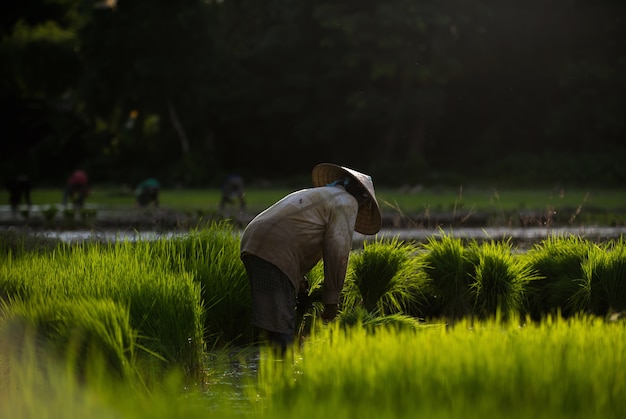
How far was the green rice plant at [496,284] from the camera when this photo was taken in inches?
350

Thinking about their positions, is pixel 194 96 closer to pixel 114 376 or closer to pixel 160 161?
pixel 160 161

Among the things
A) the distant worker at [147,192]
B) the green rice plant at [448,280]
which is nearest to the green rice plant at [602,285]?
the green rice plant at [448,280]

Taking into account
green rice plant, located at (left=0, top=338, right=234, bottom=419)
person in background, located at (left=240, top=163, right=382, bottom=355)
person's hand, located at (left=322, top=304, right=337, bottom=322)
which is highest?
person in background, located at (left=240, top=163, right=382, bottom=355)

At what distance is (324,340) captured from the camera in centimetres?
579

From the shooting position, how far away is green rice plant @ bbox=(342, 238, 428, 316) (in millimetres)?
8836

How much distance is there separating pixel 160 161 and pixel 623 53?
2467cm

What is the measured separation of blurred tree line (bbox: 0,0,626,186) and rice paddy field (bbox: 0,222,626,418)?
36846 millimetres

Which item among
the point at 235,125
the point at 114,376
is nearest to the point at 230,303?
the point at 114,376

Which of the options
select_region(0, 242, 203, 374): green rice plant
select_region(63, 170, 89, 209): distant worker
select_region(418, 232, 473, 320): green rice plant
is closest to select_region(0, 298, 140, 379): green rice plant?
select_region(0, 242, 203, 374): green rice plant

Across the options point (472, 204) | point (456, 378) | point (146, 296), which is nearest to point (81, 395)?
point (456, 378)

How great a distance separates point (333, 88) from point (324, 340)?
48.2 m

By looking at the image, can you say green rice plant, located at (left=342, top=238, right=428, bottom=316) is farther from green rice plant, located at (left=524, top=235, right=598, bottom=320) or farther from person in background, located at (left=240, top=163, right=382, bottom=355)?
person in background, located at (left=240, top=163, right=382, bottom=355)

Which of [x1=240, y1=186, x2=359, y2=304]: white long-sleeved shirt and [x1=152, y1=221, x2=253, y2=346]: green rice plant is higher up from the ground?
[x1=240, y1=186, x2=359, y2=304]: white long-sleeved shirt

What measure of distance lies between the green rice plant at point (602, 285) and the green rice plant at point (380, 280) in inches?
54.1
